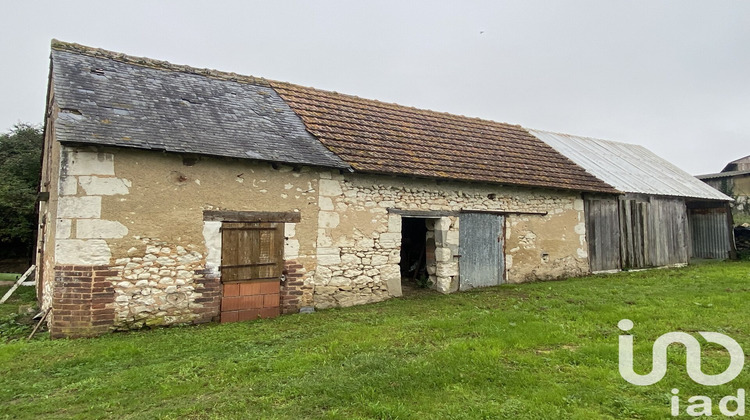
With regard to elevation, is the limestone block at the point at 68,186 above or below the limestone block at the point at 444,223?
above

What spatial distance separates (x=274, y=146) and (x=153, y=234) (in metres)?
2.60

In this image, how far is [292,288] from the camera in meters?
8.10

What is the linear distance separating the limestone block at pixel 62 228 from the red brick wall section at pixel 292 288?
3375 mm

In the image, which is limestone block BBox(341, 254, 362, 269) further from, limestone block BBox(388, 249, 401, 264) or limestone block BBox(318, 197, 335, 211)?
limestone block BBox(318, 197, 335, 211)

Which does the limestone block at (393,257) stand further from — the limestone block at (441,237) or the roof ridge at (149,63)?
the roof ridge at (149,63)

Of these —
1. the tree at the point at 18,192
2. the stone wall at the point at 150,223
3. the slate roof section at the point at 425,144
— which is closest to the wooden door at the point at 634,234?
the slate roof section at the point at 425,144

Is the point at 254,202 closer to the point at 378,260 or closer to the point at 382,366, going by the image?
the point at 378,260

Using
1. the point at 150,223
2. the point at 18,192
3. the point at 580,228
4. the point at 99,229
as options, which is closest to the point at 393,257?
the point at 150,223

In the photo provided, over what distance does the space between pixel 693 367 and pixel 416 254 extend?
7700 mm

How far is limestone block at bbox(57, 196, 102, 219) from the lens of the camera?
6.46m

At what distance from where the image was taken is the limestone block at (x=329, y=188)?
8500mm

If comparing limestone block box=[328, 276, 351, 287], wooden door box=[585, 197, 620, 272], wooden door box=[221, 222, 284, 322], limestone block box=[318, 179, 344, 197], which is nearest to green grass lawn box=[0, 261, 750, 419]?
wooden door box=[221, 222, 284, 322]

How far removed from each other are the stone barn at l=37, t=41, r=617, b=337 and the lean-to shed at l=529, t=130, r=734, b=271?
3.13ft

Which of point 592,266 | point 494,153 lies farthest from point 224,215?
point 592,266
